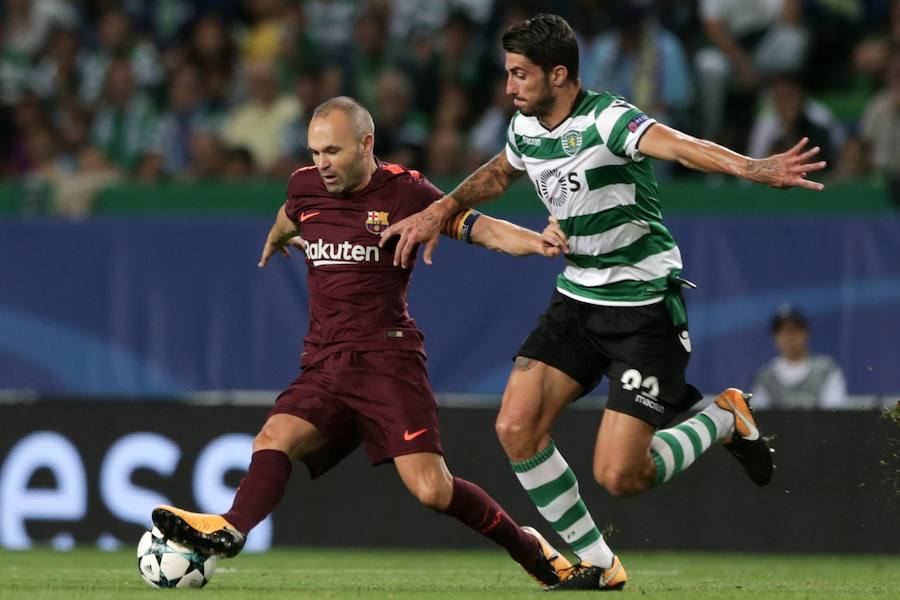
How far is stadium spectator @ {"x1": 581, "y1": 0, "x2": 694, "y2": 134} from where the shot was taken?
11.6 m

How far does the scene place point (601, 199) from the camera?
21.7 feet

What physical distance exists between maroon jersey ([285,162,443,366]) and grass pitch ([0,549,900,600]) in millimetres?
1022

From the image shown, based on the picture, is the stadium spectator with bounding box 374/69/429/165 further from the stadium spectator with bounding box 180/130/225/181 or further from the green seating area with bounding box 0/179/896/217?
the stadium spectator with bounding box 180/130/225/181

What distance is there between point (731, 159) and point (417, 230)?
1.31m

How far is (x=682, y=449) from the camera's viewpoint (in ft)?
22.8

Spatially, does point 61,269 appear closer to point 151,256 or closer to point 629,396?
point 151,256

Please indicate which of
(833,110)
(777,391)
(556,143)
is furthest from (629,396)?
(833,110)

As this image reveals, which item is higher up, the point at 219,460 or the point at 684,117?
the point at 684,117

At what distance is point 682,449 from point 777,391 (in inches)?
122

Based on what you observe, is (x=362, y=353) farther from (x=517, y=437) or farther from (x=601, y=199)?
(x=601, y=199)

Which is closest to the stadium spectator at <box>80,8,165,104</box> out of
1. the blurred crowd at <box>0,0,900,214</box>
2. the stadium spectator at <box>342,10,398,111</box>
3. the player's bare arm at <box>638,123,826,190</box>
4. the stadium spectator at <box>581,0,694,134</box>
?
the blurred crowd at <box>0,0,900,214</box>

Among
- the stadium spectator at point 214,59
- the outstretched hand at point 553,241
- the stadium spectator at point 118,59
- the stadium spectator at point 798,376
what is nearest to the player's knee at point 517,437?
the outstretched hand at point 553,241

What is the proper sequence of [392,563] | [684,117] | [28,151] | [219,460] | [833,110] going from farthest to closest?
[28,151] < [833,110] < [684,117] < [219,460] < [392,563]

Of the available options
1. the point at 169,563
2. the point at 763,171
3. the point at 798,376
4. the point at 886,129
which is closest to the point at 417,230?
the point at 763,171
